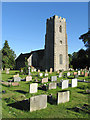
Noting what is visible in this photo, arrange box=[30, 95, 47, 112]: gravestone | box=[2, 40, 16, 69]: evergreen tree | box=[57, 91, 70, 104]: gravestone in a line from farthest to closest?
box=[2, 40, 16, 69]: evergreen tree < box=[57, 91, 70, 104]: gravestone < box=[30, 95, 47, 112]: gravestone

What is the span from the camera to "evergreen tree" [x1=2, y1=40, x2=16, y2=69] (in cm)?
3678

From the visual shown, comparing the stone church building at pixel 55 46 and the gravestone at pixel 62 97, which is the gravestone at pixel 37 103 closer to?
the gravestone at pixel 62 97

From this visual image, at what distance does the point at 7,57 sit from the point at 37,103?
34.1 meters

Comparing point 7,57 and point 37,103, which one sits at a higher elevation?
point 7,57

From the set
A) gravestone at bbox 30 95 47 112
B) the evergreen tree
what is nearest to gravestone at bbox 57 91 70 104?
gravestone at bbox 30 95 47 112

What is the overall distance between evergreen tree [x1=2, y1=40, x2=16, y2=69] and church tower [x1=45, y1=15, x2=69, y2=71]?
13.5 metres

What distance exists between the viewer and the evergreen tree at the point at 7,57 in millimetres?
36775

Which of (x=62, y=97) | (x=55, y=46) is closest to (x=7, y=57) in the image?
(x=55, y=46)

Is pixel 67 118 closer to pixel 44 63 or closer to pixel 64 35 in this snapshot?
pixel 44 63

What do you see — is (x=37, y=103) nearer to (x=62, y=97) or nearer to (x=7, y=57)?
(x=62, y=97)

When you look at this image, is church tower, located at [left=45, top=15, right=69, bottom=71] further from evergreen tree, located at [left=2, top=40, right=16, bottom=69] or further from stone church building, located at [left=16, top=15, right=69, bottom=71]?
evergreen tree, located at [left=2, top=40, right=16, bottom=69]

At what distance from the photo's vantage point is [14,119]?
4.74 m

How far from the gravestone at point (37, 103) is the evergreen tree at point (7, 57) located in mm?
32743

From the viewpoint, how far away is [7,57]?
37.7 metres
